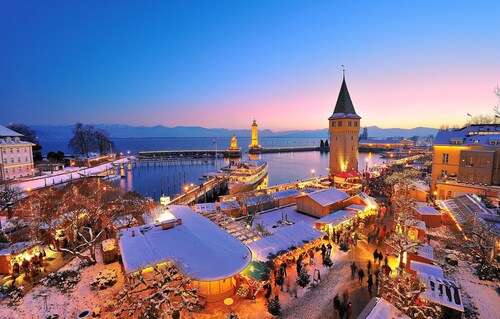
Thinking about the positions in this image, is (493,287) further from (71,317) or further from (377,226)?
(71,317)

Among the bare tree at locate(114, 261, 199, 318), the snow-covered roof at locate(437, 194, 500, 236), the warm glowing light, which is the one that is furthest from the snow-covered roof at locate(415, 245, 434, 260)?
the warm glowing light

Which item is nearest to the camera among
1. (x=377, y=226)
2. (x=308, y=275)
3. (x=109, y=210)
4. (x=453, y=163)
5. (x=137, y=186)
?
(x=308, y=275)

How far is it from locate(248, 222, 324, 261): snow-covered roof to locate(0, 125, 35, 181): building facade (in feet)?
142

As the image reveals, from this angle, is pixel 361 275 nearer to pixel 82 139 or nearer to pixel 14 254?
pixel 14 254

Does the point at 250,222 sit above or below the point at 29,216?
below

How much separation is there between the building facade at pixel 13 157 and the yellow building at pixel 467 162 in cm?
5808

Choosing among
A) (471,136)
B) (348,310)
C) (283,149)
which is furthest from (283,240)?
(283,149)

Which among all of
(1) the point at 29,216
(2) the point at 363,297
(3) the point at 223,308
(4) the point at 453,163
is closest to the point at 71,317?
(3) the point at 223,308

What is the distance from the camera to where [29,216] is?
57.4 feet

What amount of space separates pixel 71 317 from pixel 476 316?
→ 1637 centimetres

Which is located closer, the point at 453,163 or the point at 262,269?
the point at 262,269

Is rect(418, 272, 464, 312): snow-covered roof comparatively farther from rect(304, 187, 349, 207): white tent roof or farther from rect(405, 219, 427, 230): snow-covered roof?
rect(304, 187, 349, 207): white tent roof

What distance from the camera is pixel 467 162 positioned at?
2705 centimetres

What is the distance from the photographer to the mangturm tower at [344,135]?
42375 mm
